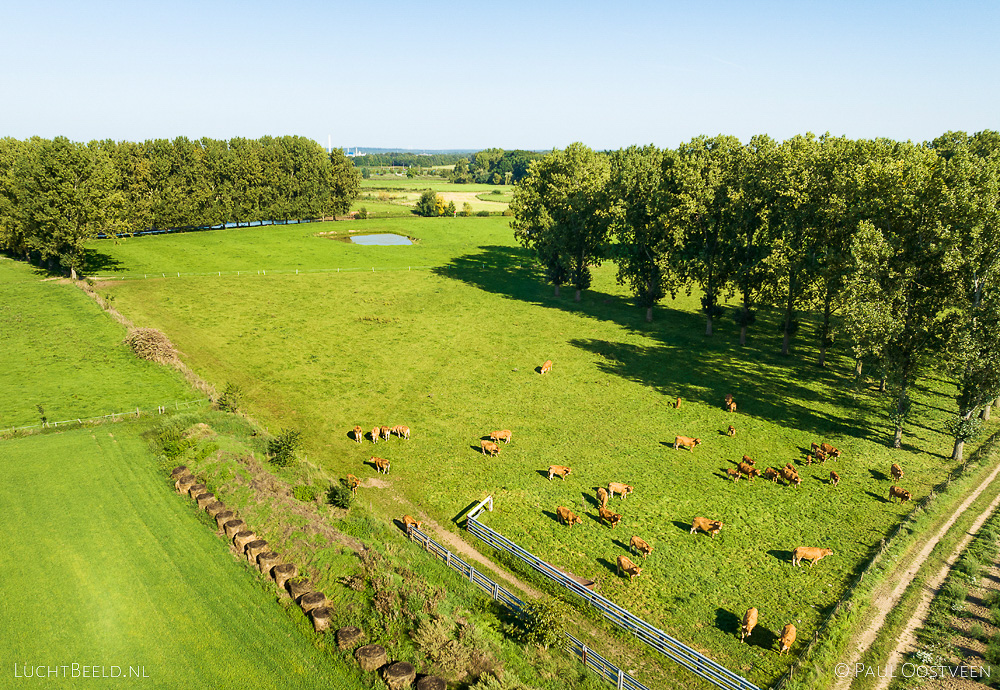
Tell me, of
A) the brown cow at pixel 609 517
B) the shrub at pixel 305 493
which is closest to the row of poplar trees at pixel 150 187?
the shrub at pixel 305 493

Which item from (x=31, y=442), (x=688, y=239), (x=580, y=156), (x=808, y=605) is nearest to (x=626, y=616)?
(x=808, y=605)

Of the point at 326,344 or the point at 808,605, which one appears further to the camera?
the point at 326,344

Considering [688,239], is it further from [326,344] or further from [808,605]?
[808,605]

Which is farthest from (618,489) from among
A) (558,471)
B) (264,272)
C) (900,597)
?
(264,272)

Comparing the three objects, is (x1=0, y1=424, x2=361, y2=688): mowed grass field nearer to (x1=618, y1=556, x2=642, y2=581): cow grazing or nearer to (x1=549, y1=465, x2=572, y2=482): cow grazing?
(x1=618, y1=556, x2=642, y2=581): cow grazing

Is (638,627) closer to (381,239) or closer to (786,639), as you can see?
(786,639)
